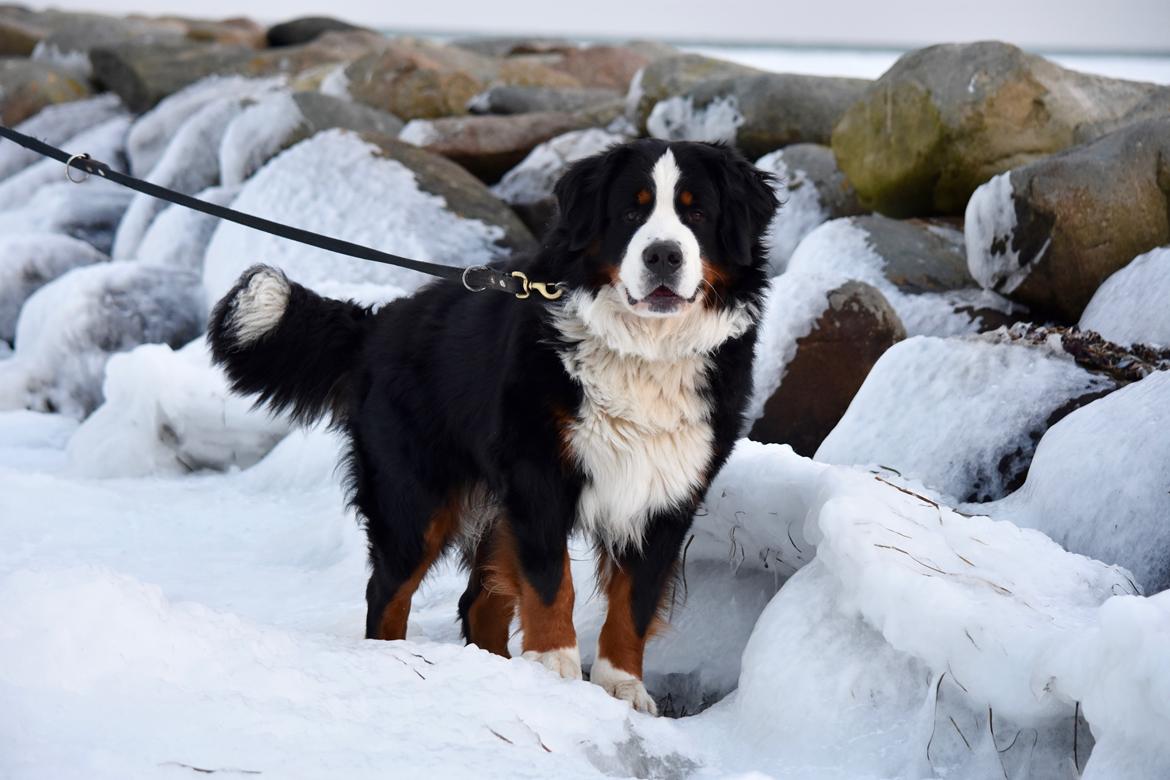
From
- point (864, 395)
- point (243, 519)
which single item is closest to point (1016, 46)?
point (864, 395)

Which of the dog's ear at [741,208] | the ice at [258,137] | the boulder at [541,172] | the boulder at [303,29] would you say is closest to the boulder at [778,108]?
the boulder at [541,172]

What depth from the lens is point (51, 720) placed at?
218cm

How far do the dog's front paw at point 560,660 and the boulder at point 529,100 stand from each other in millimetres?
9198

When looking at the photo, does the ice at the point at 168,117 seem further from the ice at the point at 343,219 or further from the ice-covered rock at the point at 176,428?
the ice-covered rock at the point at 176,428

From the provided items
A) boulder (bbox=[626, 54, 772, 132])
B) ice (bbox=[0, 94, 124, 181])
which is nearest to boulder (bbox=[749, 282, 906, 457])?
boulder (bbox=[626, 54, 772, 132])

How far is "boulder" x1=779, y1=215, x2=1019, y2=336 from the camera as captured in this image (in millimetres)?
5746

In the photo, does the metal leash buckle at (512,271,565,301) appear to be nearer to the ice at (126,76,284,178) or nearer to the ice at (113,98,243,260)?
the ice at (113,98,243,260)

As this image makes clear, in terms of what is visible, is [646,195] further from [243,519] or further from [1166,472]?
[243,519]

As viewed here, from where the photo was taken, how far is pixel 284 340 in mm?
3934

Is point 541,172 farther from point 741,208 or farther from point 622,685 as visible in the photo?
point 622,685

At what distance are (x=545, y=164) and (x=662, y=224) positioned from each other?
6241 mm

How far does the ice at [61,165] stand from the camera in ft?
43.7

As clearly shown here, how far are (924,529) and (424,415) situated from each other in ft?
4.99

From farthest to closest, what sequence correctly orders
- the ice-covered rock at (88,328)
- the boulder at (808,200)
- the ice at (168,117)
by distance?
the ice at (168,117)
the ice-covered rock at (88,328)
the boulder at (808,200)
